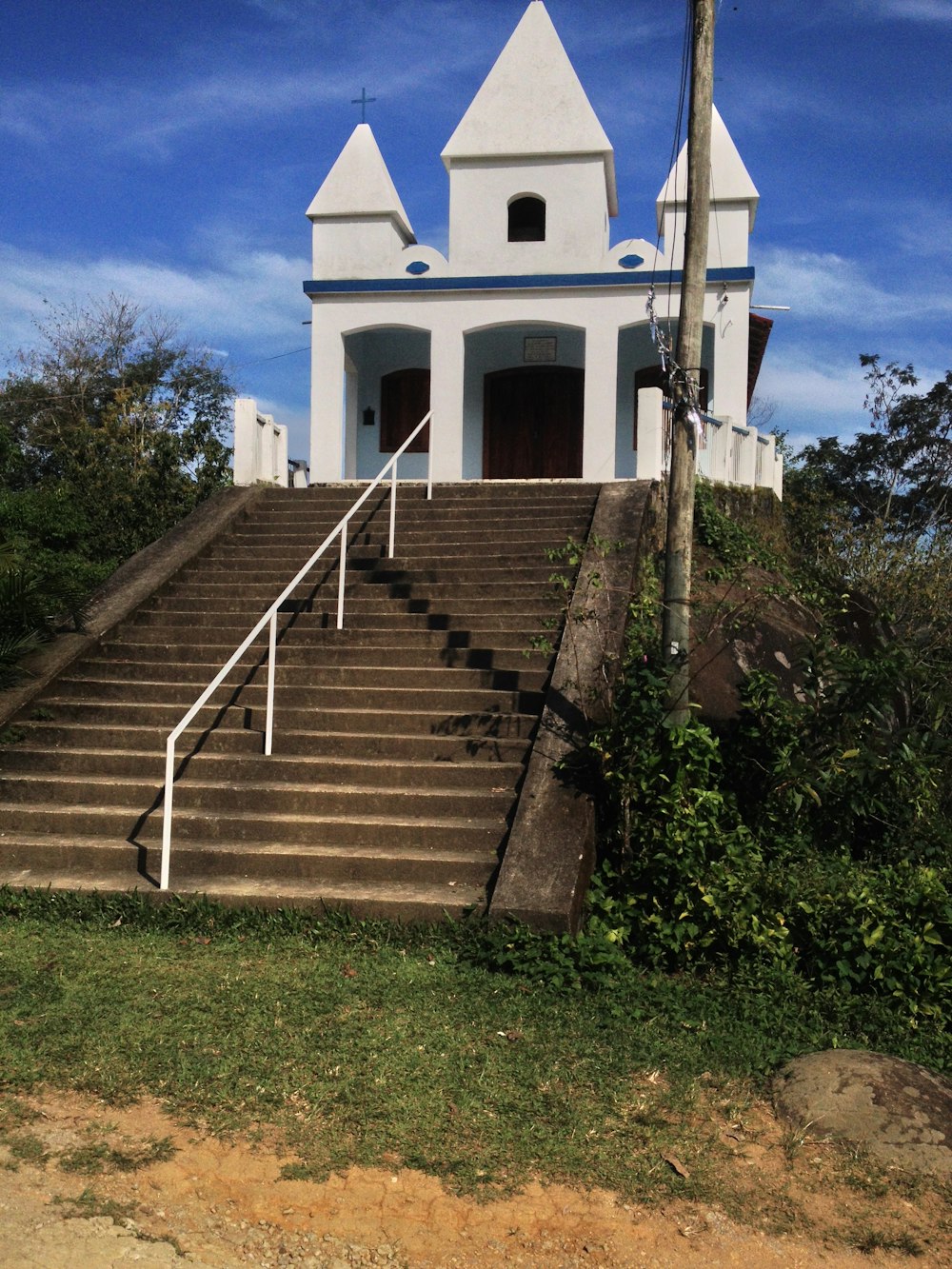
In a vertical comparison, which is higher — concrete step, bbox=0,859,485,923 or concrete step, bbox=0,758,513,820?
concrete step, bbox=0,758,513,820

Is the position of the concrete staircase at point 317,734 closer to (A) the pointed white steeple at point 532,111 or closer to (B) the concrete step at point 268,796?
(B) the concrete step at point 268,796

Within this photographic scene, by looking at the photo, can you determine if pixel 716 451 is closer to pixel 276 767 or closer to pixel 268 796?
pixel 276 767

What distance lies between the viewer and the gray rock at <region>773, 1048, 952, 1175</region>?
408 cm

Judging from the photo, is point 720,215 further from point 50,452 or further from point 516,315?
point 50,452

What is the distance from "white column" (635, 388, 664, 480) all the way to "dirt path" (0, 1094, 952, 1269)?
909cm

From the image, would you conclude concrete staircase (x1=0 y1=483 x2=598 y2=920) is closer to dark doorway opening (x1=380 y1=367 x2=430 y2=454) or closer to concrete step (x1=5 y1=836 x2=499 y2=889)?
concrete step (x1=5 y1=836 x2=499 y2=889)

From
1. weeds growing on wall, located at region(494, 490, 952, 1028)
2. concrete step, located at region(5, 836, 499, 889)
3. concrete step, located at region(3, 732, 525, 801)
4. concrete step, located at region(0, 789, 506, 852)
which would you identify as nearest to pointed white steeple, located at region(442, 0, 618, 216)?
weeds growing on wall, located at region(494, 490, 952, 1028)

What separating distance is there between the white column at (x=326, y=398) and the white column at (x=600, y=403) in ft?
11.5

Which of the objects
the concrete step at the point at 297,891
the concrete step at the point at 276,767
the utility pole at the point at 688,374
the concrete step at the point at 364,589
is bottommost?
the concrete step at the point at 297,891

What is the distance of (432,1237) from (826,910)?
301 centimetres

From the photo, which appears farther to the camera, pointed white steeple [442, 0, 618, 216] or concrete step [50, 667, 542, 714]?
pointed white steeple [442, 0, 618, 216]

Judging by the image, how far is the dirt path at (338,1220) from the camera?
11.1 ft

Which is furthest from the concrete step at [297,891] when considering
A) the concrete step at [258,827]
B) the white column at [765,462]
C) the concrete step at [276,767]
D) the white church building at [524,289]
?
the white column at [765,462]

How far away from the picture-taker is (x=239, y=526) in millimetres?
12281
